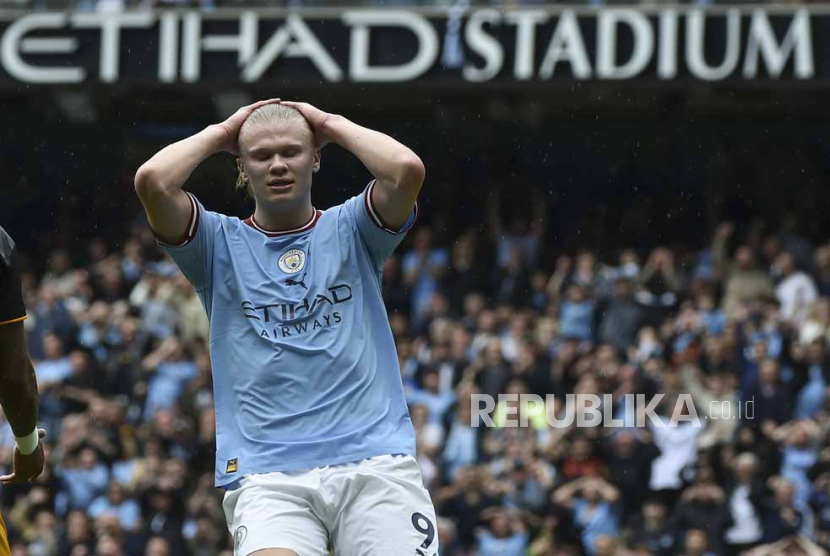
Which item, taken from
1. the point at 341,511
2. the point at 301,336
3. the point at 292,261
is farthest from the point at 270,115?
the point at 341,511

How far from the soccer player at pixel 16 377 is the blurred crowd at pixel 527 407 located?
7.91 metres

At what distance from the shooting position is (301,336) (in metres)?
5.35

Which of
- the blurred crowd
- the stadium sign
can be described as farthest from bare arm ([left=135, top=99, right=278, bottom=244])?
the stadium sign

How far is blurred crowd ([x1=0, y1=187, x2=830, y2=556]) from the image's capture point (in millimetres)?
13031

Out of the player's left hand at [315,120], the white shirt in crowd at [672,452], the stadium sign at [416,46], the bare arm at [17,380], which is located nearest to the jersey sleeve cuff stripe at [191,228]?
the player's left hand at [315,120]

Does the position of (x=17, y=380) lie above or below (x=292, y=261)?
below

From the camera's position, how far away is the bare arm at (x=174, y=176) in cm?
535

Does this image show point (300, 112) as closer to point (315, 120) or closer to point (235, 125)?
point (315, 120)

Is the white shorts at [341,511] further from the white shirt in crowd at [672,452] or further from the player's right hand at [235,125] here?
the white shirt in crowd at [672,452]

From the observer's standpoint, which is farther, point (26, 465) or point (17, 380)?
point (26, 465)

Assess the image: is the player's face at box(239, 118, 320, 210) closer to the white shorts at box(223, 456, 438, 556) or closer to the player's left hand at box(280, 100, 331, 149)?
the player's left hand at box(280, 100, 331, 149)

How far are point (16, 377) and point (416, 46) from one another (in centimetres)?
1431

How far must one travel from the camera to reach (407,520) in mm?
5184

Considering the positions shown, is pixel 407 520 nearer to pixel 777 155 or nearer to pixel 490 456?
pixel 490 456
